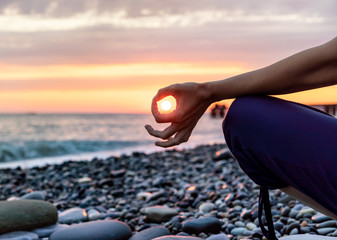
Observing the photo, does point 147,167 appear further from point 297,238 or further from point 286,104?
point 286,104

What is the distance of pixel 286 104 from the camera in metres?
1.37

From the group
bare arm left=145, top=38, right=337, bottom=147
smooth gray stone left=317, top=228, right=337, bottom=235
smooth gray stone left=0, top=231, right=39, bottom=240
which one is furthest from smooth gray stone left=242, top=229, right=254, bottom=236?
bare arm left=145, top=38, right=337, bottom=147

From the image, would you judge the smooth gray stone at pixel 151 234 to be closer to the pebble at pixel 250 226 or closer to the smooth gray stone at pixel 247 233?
the smooth gray stone at pixel 247 233

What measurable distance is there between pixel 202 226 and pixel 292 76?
226cm

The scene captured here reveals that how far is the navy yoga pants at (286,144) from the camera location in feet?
4.10

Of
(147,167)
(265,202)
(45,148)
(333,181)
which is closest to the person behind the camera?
(333,181)

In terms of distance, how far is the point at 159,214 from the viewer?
13.1 ft

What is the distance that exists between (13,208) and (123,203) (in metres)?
1.54

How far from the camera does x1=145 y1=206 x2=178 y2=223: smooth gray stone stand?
3986 mm

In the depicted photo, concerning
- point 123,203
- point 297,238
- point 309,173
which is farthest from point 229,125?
point 123,203

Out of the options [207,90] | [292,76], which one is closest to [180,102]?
[207,90]

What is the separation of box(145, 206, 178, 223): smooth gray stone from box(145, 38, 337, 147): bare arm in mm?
2422

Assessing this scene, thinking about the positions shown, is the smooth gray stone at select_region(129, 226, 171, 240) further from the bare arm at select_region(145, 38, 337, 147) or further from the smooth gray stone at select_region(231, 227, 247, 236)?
the bare arm at select_region(145, 38, 337, 147)

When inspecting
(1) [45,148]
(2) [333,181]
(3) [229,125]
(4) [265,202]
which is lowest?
(1) [45,148]
